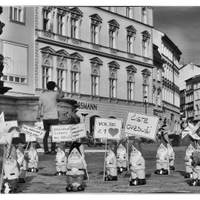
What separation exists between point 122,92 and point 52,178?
15534 millimetres

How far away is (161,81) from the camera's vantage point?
20328mm

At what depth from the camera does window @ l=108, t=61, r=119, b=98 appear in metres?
25.1

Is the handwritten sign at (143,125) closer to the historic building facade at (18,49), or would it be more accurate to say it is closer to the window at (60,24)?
the historic building facade at (18,49)

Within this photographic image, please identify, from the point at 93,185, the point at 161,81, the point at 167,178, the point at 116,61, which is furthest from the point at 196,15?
the point at 116,61

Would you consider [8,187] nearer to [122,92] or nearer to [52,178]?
[52,178]

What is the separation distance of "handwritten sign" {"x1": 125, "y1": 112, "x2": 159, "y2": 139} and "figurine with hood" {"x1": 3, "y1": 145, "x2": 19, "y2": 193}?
5.54 ft

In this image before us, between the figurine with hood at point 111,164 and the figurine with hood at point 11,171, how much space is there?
→ 152 cm

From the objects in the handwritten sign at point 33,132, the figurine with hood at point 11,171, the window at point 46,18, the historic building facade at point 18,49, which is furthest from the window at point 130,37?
the figurine with hood at point 11,171

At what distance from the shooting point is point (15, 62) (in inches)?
956

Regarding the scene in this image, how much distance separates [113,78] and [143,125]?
58.0 ft

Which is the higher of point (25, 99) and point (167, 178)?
point (25, 99)

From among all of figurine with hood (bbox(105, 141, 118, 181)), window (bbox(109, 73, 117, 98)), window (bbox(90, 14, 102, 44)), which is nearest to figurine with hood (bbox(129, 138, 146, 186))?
figurine with hood (bbox(105, 141, 118, 181))

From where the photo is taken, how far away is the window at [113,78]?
2508 centimetres
